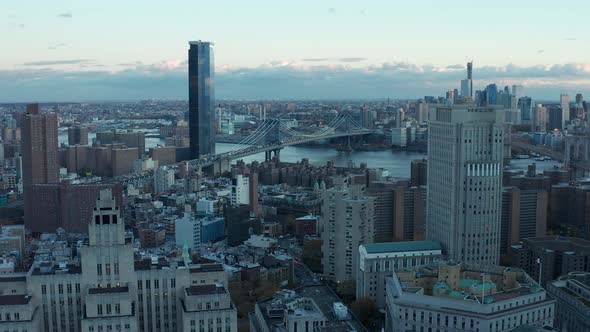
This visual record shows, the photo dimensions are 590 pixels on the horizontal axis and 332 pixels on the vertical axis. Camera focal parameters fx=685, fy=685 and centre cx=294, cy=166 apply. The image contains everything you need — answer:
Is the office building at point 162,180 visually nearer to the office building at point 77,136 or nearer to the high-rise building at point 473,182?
the high-rise building at point 473,182

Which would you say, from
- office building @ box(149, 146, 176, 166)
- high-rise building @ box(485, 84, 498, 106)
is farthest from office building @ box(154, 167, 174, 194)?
high-rise building @ box(485, 84, 498, 106)

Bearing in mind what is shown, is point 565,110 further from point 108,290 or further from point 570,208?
point 108,290

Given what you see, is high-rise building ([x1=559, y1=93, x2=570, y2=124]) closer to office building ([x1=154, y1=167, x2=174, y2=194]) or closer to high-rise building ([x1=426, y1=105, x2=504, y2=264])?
office building ([x1=154, y1=167, x2=174, y2=194])

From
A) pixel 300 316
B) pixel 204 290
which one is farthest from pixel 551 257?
pixel 204 290

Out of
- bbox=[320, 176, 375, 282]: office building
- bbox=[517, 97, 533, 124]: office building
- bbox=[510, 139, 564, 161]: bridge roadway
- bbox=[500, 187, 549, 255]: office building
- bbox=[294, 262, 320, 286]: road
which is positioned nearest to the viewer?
bbox=[320, 176, 375, 282]: office building

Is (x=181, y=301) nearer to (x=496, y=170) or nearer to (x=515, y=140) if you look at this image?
(x=496, y=170)

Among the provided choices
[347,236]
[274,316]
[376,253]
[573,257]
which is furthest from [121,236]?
[573,257]
